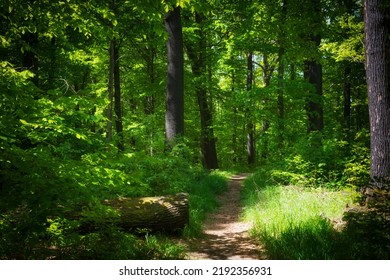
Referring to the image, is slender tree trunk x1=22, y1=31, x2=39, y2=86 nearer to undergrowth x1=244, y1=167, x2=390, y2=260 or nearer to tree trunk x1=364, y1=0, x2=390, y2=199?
undergrowth x1=244, y1=167, x2=390, y2=260

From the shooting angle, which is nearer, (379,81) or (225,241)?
(379,81)

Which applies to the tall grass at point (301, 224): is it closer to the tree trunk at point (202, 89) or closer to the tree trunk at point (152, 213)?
the tree trunk at point (152, 213)

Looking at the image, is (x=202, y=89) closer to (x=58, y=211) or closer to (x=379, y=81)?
(x=379, y=81)

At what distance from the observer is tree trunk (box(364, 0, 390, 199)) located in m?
5.46

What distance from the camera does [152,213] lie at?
221 inches

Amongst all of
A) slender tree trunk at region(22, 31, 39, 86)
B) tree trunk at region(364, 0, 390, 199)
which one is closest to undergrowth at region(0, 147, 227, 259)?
tree trunk at region(364, 0, 390, 199)

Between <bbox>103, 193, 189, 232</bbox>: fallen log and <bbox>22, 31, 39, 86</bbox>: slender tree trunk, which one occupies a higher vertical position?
<bbox>22, 31, 39, 86</bbox>: slender tree trunk

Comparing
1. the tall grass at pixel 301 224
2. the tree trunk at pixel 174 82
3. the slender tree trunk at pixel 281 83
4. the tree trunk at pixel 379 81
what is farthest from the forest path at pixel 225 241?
the slender tree trunk at pixel 281 83

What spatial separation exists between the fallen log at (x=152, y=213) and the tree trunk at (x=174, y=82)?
13.6 ft

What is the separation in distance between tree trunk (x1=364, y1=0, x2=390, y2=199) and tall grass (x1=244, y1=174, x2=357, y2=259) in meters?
0.82

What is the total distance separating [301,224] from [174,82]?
6583 mm

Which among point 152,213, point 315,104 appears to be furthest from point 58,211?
point 315,104

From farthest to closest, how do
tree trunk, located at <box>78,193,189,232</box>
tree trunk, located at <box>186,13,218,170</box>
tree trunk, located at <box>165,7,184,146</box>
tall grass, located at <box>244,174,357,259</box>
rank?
1. tree trunk, located at <box>186,13,218,170</box>
2. tree trunk, located at <box>165,7,184,146</box>
3. tree trunk, located at <box>78,193,189,232</box>
4. tall grass, located at <box>244,174,357,259</box>

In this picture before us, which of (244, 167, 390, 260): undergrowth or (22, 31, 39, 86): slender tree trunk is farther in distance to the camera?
(22, 31, 39, 86): slender tree trunk
